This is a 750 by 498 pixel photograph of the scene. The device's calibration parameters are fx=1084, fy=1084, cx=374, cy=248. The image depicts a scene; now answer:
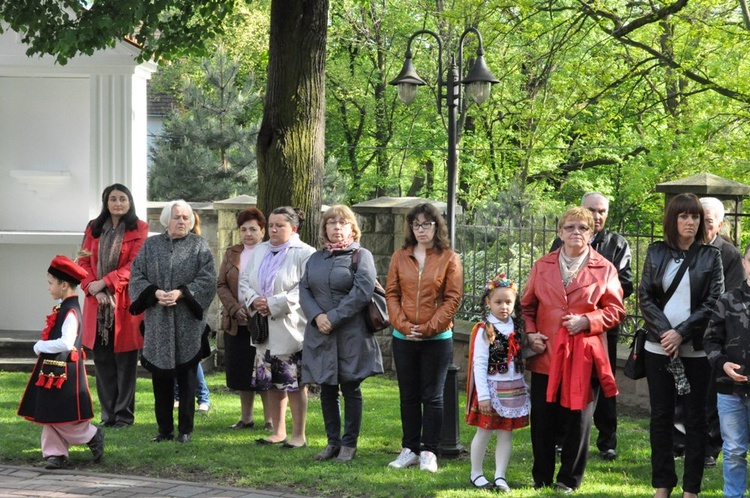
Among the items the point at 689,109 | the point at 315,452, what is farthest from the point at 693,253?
the point at 689,109

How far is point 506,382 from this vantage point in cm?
693

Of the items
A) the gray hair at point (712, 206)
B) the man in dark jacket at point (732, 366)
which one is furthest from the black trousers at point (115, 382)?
the man in dark jacket at point (732, 366)

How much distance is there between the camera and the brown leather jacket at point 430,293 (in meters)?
7.44

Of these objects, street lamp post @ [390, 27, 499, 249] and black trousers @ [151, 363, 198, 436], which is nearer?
black trousers @ [151, 363, 198, 436]

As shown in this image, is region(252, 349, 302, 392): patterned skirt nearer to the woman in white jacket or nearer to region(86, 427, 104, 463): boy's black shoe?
the woman in white jacket

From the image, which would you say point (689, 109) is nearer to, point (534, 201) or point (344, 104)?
point (534, 201)

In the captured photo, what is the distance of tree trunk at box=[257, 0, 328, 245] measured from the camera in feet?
33.5

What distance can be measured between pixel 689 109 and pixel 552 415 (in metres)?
19.2

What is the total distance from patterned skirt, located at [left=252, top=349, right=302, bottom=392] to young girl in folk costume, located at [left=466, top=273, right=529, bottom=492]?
174 centimetres

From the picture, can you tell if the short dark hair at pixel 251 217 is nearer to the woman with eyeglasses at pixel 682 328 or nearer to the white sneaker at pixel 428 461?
the white sneaker at pixel 428 461

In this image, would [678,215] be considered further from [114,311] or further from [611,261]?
[114,311]

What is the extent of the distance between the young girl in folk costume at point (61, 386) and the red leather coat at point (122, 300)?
1.57m

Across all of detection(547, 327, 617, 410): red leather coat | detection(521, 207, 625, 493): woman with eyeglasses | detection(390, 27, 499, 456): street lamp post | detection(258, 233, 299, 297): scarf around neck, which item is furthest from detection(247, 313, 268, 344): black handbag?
detection(547, 327, 617, 410): red leather coat

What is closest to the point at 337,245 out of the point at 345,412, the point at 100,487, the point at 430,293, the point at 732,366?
the point at 430,293
